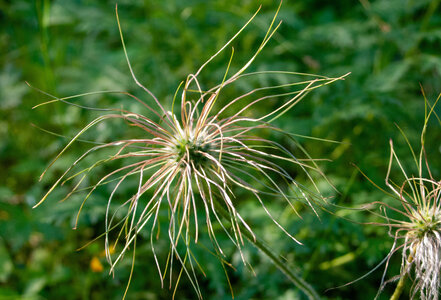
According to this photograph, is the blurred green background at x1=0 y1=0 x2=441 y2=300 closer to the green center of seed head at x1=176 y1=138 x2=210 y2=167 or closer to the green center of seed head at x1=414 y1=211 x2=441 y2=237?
the green center of seed head at x1=414 y1=211 x2=441 y2=237

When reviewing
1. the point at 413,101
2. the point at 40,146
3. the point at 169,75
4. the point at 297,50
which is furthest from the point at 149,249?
the point at 413,101

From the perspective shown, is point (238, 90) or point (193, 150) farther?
point (238, 90)

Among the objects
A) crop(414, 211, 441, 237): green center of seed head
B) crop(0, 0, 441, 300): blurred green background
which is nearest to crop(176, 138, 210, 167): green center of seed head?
crop(414, 211, 441, 237): green center of seed head

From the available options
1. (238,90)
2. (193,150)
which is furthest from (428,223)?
(238,90)

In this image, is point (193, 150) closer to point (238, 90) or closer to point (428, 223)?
point (428, 223)

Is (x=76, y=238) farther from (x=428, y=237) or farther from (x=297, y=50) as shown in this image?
(x=428, y=237)
